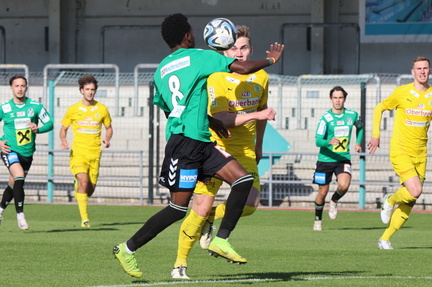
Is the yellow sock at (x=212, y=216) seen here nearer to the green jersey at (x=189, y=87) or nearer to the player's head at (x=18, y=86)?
the green jersey at (x=189, y=87)

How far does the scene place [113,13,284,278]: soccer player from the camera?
25.0 ft

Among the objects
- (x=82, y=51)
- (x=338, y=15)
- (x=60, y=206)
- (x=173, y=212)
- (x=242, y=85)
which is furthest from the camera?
(x=82, y=51)

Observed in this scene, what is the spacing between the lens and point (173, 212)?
763cm

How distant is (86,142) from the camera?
15359 mm

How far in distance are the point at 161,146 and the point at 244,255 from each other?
1208 cm

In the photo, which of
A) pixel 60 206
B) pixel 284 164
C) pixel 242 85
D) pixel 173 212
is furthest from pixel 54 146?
pixel 173 212

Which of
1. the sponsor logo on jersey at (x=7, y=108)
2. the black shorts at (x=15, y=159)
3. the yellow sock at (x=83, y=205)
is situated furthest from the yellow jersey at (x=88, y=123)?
the sponsor logo on jersey at (x=7, y=108)

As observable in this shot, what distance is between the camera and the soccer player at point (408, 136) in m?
11.1

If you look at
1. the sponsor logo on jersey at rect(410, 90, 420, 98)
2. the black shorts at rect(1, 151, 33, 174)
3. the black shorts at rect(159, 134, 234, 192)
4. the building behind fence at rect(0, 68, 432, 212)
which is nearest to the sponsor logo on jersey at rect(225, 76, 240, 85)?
the black shorts at rect(159, 134, 234, 192)

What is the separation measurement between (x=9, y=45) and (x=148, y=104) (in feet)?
28.0

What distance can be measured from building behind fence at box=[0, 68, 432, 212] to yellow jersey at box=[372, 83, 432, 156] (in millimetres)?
8506

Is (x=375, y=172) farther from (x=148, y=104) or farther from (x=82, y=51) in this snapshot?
(x=82, y=51)

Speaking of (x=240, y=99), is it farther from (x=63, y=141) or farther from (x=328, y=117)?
(x=63, y=141)

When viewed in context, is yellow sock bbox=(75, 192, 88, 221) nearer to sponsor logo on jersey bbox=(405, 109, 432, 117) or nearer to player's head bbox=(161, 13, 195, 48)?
sponsor logo on jersey bbox=(405, 109, 432, 117)
